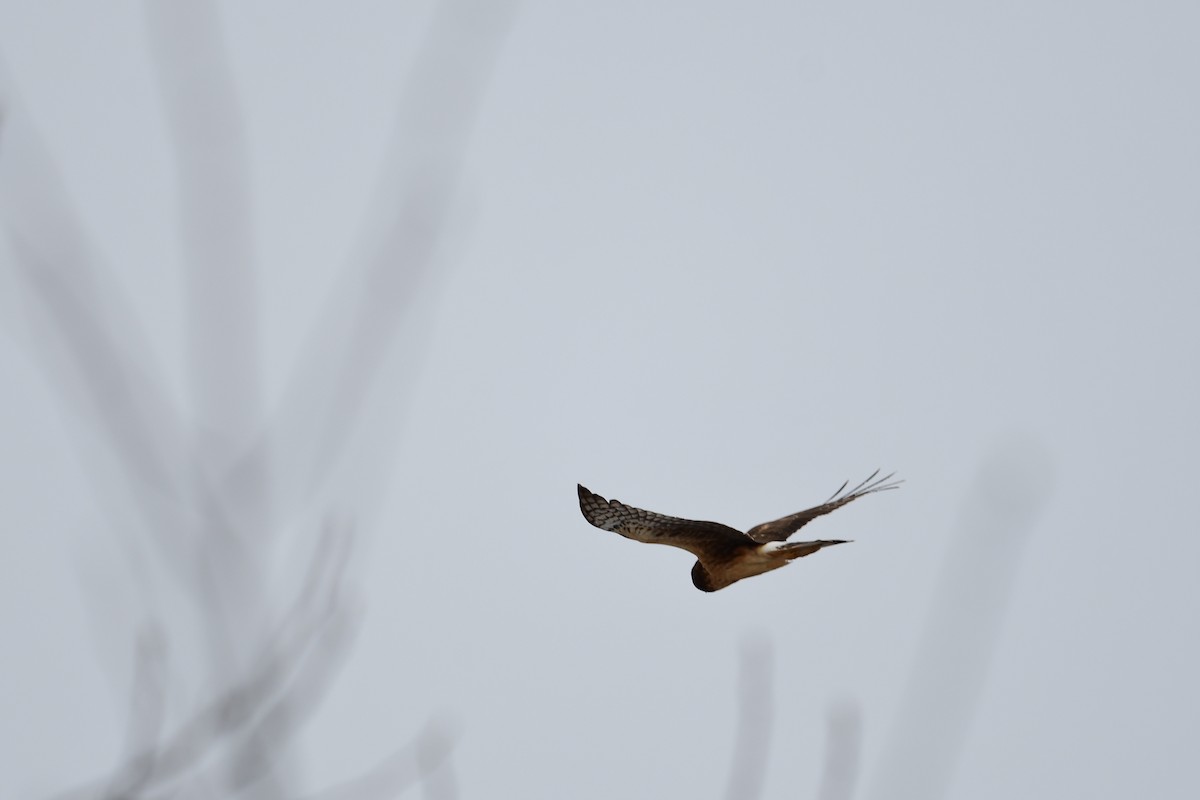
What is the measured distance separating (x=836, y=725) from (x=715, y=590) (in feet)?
19.0

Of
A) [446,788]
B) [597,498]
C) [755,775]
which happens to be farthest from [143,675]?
[597,498]

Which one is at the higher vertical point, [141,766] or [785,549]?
[785,549]

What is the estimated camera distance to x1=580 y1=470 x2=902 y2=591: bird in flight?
8.08 metres

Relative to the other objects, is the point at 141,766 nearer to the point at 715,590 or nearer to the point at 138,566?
the point at 138,566

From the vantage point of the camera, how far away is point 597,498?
808 centimetres

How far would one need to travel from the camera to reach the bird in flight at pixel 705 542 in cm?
808

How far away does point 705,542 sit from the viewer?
8344 mm

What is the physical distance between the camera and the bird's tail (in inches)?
312

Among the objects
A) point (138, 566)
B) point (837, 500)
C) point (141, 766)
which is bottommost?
point (141, 766)

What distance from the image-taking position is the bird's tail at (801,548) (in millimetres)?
7930

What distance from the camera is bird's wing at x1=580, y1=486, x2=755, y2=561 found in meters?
8.07

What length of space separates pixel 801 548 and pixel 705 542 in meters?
0.63

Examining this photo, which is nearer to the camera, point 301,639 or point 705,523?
point 301,639

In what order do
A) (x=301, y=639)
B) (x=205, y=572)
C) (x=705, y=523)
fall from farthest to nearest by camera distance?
(x=705, y=523)
(x=301, y=639)
(x=205, y=572)
